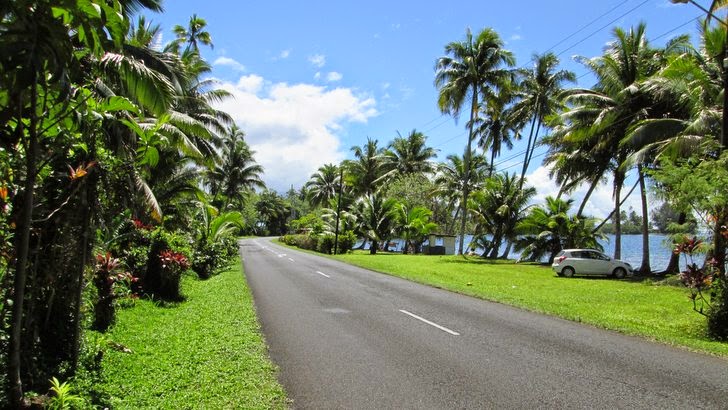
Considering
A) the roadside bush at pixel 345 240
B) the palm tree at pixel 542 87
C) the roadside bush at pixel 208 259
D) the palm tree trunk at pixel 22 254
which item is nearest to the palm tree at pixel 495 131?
the palm tree at pixel 542 87

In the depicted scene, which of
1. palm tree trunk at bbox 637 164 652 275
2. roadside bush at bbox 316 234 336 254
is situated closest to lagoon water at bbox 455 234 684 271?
palm tree trunk at bbox 637 164 652 275

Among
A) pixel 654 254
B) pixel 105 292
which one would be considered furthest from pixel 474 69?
pixel 654 254

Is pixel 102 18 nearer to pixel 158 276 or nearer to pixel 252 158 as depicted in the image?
pixel 158 276

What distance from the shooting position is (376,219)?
41.5m

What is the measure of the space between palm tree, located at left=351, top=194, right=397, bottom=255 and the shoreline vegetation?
18.1m

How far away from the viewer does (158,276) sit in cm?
1172

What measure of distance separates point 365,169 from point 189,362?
48.2 metres

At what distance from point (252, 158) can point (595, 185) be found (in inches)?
1303

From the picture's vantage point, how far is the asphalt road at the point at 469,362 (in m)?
5.22

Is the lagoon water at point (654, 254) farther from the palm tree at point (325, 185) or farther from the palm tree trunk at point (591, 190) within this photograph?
the palm tree at point (325, 185)

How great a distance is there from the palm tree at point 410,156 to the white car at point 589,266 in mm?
28724

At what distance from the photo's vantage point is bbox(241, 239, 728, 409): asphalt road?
5.22 meters

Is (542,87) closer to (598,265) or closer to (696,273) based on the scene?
(598,265)

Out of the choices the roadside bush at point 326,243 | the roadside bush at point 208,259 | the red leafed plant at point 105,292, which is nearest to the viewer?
the red leafed plant at point 105,292
